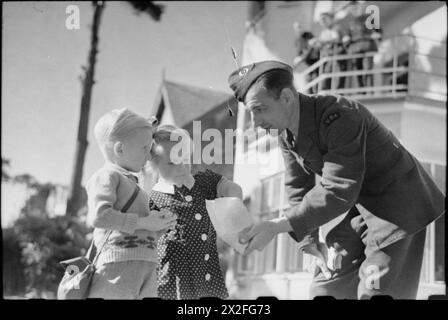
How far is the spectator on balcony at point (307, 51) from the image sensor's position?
2424mm

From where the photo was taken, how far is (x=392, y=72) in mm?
3883

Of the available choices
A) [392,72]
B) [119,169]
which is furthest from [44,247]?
[119,169]

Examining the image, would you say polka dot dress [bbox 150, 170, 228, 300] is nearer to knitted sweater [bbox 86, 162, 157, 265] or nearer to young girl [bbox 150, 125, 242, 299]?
young girl [bbox 150, 125, 242, 299]

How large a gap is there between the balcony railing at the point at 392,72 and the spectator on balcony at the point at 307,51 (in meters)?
0.01

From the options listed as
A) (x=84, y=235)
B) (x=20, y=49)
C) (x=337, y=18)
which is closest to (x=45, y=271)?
(x=84, y=235)

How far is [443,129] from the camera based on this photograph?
13.7 feet

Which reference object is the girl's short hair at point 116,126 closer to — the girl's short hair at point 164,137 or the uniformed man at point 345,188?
the girl's short hair at point 164,137

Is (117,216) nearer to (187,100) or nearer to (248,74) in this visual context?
(248,74)

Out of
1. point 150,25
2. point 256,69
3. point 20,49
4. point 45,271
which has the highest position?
point 150,25

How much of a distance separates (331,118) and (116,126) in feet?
1.58

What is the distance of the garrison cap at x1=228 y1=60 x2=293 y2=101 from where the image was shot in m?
1.51

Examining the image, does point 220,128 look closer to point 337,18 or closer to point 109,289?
point 109,289

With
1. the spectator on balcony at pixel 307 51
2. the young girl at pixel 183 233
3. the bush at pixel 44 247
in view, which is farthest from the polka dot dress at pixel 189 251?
the bush at pixel 44 247
